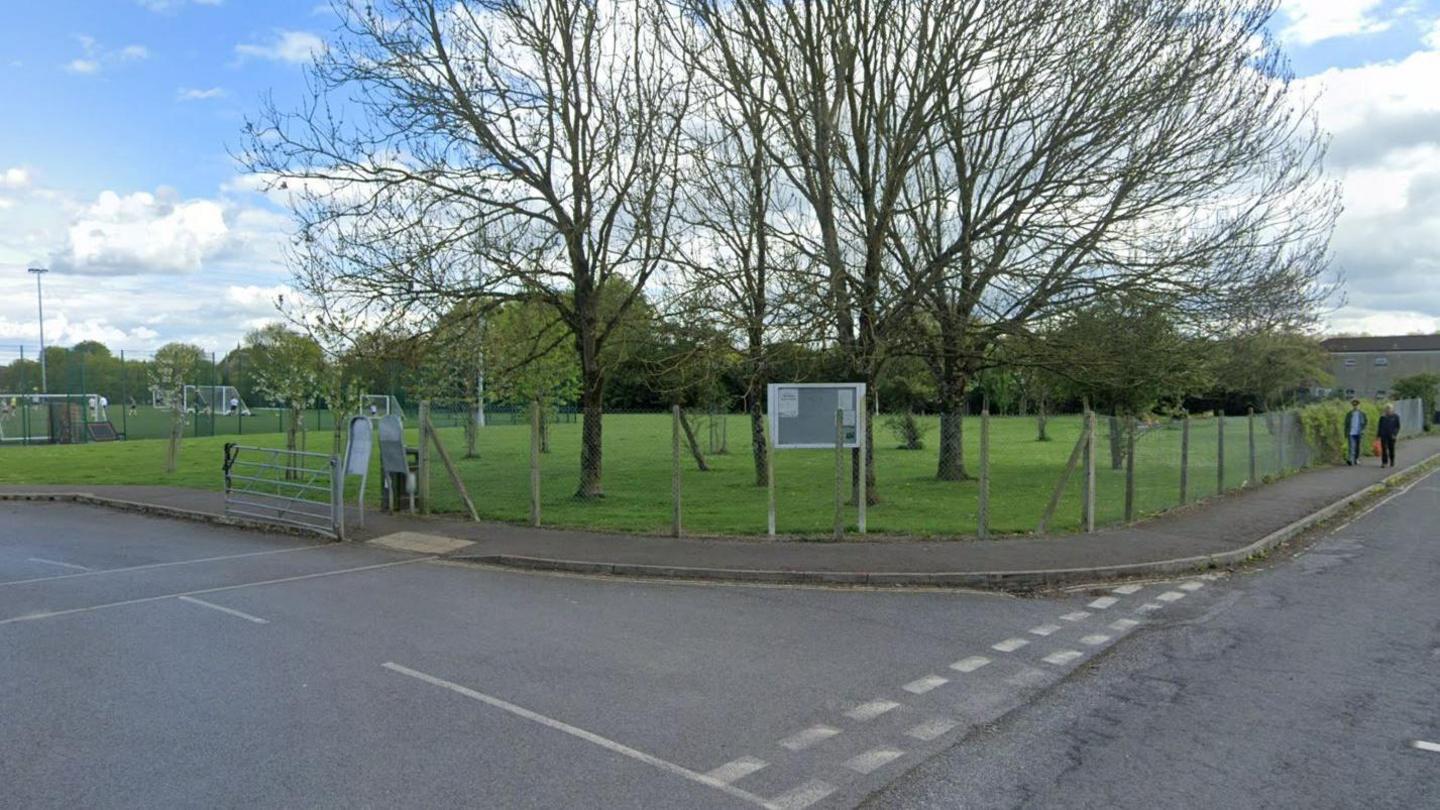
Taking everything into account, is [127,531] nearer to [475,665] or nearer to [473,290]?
[473,290]

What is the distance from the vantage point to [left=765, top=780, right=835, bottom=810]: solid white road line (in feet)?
13.9

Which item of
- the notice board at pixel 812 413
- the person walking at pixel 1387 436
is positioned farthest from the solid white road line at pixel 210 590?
the person walking at pixel 1387 436

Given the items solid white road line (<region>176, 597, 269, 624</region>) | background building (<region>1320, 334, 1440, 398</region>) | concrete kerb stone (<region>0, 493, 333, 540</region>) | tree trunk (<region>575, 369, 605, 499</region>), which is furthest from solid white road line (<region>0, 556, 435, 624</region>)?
background building (<region>1320, 334, 1440, 398</region>)

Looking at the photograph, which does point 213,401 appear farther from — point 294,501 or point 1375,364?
point 1375,364

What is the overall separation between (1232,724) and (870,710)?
2096mm

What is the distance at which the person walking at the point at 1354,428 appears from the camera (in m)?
24.8

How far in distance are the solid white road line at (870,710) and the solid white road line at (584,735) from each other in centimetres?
127

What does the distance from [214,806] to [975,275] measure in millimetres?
12601

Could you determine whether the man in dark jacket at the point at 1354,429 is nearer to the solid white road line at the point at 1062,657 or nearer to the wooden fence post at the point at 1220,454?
the wooden fence post at the point at 1220,454

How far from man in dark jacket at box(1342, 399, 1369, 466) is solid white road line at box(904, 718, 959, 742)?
24959 mm

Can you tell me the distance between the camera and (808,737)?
5.11m

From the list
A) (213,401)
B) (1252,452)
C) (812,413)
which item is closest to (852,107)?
(812,413)

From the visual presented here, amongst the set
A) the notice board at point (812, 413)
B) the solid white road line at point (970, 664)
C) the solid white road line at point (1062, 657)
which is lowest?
the solid white road line at point (1062, 657)

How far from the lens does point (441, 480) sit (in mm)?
19094
